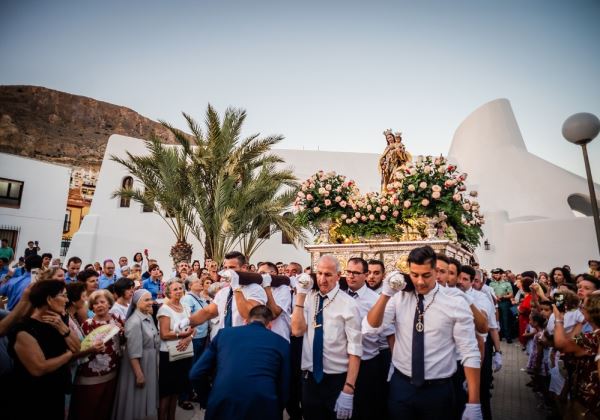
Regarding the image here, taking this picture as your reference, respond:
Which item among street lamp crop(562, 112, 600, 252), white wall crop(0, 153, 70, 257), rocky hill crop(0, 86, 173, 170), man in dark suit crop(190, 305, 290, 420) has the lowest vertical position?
man in dark suit crop(190, 305, 290, 420)

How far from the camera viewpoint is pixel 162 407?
4512 mm

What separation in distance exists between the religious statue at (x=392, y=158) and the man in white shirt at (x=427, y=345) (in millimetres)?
5424

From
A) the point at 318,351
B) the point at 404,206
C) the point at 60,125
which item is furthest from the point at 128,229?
the point at 60,125

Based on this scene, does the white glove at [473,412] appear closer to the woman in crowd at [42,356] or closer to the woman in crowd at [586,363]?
the woman in crowd at [586,363]

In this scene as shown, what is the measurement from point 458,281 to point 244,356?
2960 millimetres

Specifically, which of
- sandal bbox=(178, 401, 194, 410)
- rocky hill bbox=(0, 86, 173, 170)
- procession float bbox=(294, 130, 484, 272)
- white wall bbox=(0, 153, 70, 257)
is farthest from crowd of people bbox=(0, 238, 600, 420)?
rocky hill bbox=(0, 86, 173, 170)

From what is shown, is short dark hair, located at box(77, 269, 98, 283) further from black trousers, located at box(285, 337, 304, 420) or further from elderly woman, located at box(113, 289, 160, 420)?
black trousers, located at box(285, 337, 304, 420)

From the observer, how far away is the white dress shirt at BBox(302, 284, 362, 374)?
306cm

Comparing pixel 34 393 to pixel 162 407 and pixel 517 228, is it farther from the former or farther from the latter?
pixel 517 228

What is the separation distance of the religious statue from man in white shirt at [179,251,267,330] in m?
4.97

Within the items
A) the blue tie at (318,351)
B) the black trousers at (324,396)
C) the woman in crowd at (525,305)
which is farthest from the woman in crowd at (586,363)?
the woman in crowd at (525,305)

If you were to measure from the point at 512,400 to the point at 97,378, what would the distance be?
6.15 m

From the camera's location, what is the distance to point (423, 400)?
263 centimetres

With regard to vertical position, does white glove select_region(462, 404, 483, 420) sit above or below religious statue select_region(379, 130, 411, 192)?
below
